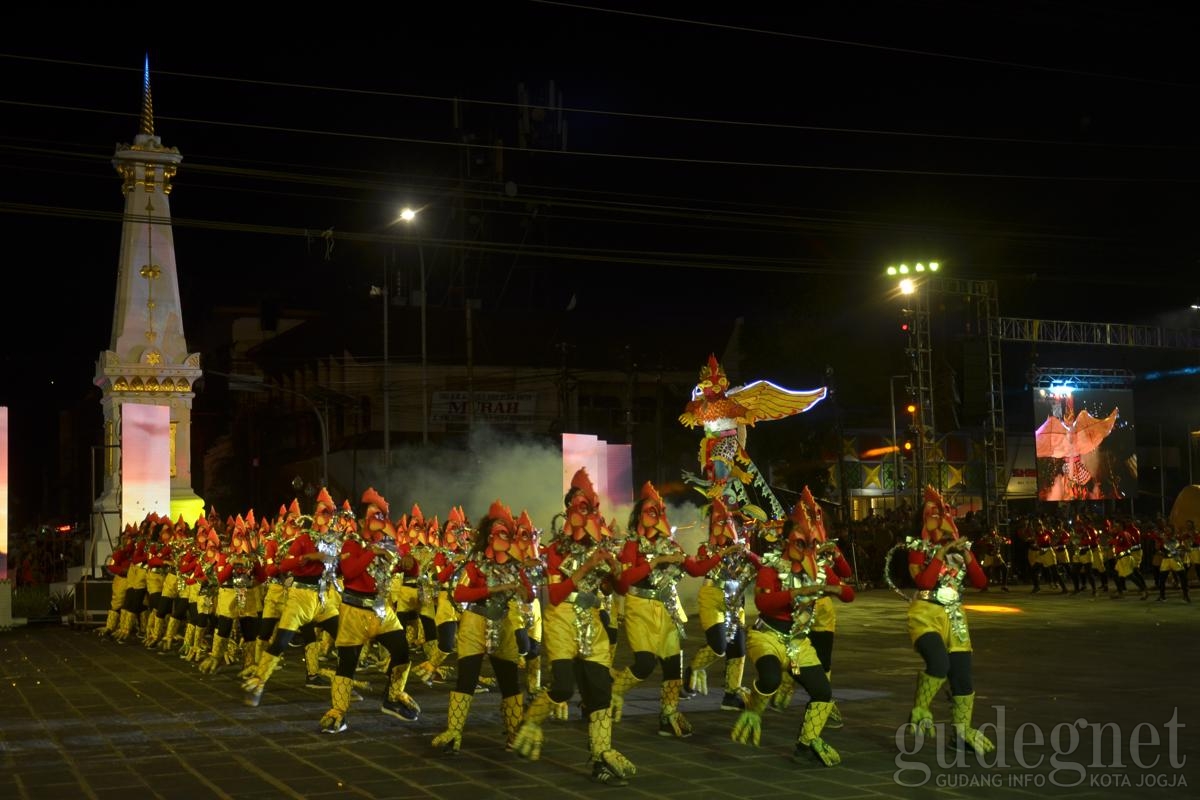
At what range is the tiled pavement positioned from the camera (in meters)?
8.45

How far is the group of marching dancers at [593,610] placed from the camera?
915cm

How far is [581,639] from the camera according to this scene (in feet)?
29.7

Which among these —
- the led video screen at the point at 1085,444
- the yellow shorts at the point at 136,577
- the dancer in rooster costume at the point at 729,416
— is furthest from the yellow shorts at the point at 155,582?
the led video screen at the point at 1085,444

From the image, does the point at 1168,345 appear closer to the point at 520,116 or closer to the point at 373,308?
the point at 520,116

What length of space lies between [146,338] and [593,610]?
2310cm

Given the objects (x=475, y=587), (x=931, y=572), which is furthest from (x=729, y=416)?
(x=475, y=587)

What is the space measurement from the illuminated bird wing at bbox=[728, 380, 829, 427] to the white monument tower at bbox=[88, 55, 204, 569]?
13955 mm

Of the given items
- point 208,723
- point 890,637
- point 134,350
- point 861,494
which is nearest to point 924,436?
point 861,494

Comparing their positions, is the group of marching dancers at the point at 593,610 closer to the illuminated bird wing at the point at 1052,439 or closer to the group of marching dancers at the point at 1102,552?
the group of marching dancers at the point at 1102,552

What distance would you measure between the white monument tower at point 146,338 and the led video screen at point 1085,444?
2825cm

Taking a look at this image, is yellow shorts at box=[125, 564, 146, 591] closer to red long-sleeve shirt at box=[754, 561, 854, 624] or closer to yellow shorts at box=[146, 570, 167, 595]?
yellow shorts at box=[146, 570, 167, 595]

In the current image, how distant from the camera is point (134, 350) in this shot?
29359 mm

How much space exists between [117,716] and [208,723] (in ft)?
4.04

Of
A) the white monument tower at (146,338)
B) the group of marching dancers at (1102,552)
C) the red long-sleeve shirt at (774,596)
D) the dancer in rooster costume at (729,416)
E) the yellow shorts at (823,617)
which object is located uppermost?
the white monument tower at (146,338)
